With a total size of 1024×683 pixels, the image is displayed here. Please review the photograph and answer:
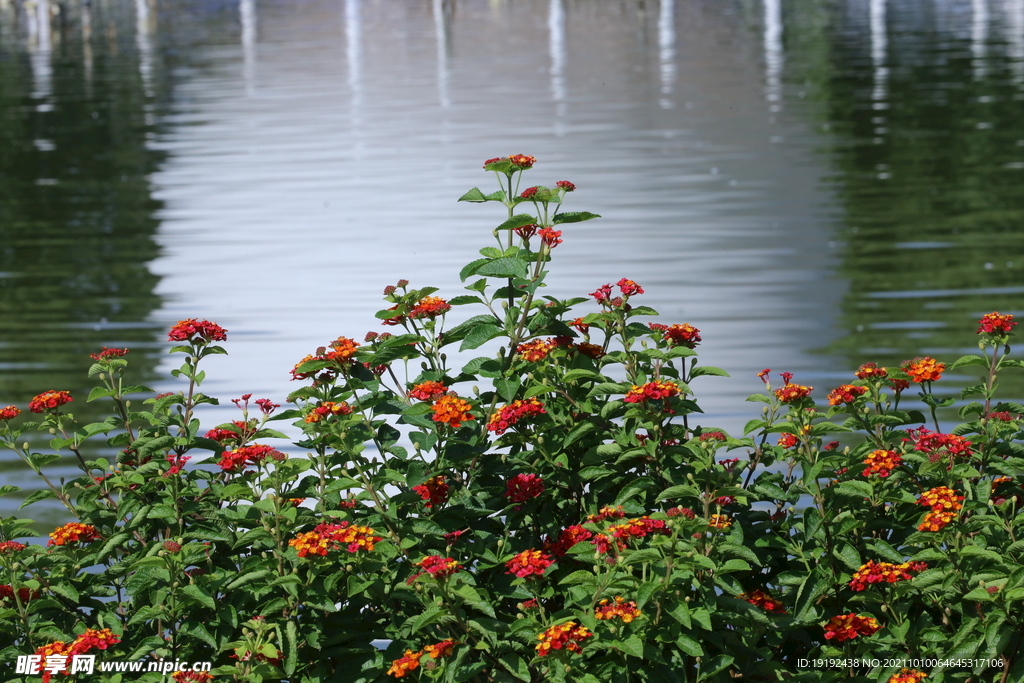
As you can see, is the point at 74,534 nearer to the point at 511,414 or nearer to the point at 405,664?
the point at 405,664

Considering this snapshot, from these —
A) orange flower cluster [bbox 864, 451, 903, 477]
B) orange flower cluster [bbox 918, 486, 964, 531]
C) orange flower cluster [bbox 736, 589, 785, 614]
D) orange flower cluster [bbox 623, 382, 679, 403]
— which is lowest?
orange flower cluster [bbox 736, 589, 785, 614]

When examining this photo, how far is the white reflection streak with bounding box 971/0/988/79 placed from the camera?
18.5m

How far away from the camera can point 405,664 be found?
1.94 metres

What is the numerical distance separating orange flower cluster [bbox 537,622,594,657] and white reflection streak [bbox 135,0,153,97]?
19.1m

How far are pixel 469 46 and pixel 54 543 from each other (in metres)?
25.2

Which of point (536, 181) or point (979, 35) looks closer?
point (536, 181)

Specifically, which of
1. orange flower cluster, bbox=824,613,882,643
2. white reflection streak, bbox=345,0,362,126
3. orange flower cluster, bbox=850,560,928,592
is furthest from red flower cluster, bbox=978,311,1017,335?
white reflection streak, bbox=345,0,362,126

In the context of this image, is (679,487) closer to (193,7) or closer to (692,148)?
(692,148)

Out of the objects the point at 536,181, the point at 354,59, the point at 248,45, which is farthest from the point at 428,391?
the point at 248,45

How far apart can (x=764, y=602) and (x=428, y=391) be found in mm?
832

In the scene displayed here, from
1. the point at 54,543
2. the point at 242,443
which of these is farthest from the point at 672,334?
the point at 54,543

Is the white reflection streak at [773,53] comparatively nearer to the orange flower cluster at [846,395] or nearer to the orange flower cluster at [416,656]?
the orange flower cluster at [846,395]

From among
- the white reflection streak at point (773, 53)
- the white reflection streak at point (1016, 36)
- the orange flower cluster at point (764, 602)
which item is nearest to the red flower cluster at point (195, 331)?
the orange flower cluster at point (764, 602)

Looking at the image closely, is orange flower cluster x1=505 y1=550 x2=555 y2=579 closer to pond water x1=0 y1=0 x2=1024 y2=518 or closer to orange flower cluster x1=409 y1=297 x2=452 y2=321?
orange flower cluster x1=409 y1=297 x2=452 y2=321
